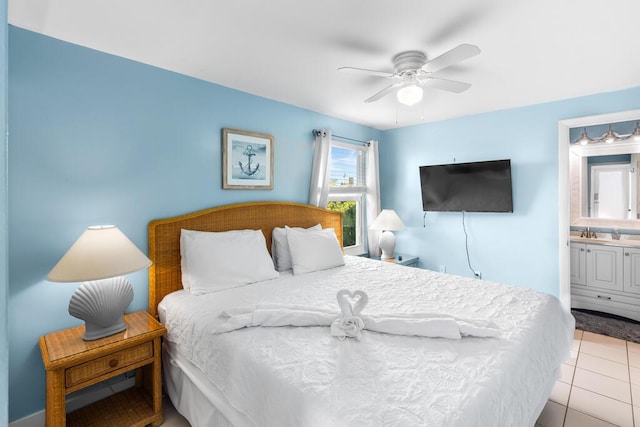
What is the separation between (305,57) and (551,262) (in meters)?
3.24

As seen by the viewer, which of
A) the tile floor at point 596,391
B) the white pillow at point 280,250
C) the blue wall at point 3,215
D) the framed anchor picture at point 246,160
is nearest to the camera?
the blue wall at point 3,215

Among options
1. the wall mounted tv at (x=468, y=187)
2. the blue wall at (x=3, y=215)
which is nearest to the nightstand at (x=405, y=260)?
the wall mounted tv at (x=468, y=187)

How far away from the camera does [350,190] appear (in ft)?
13.8

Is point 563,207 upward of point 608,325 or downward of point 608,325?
upward

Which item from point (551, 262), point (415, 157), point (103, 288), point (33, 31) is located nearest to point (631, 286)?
point (551, 262)

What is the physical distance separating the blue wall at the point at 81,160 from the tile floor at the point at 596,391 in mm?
1022

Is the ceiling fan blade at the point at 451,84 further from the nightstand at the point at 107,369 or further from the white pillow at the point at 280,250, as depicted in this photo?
the nightstand at the point at 107,369

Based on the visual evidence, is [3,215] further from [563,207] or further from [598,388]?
[563,207]

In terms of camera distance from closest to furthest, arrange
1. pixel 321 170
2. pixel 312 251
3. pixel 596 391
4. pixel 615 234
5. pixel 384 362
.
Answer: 1. pixel 384 362
2. pixel 596 391
3. pixel 312 251
4. pixel 321 170
5. pixel 615 234

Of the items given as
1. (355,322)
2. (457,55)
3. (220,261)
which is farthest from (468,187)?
(220,261)

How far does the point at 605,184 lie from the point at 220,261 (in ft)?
16.0

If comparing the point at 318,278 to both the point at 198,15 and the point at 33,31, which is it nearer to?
the point at 198,15

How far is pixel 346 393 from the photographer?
1.09 metres

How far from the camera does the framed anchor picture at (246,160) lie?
2824 millimetres
